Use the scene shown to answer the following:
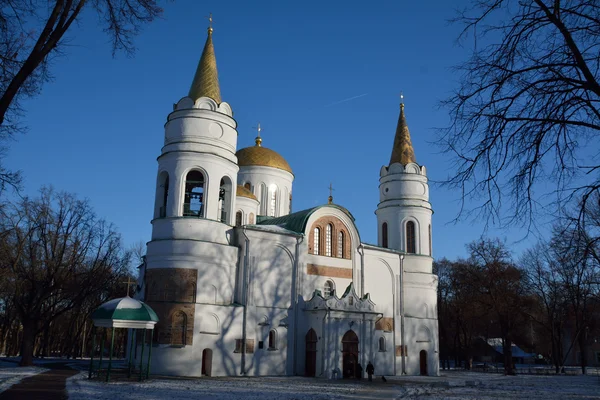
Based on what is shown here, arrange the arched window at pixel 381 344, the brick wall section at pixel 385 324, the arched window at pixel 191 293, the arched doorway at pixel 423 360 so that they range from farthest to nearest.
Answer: the arched doorway at pixel 423 360
the brick wall section at pixel 385 324
the arched window at pixel 381 344
the arched window at pixel 191 293

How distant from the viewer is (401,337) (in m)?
34.4

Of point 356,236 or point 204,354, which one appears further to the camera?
point 356,236

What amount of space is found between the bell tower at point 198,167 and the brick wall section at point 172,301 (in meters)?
1.90

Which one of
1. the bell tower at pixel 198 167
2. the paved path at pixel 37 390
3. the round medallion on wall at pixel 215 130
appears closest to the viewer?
the paved path at pixel 37 390

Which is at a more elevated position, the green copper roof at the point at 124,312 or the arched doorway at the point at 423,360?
the green copper roof at the point at 124,312

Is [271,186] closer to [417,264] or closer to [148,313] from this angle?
[417,264]

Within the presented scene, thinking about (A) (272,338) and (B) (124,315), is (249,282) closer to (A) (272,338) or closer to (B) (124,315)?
(A) (272,338)

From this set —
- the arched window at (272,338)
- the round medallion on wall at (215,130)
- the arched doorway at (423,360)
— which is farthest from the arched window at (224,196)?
the arched doorway at (423,360)

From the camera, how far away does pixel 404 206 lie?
122ft

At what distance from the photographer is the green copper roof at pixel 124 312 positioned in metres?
22.2

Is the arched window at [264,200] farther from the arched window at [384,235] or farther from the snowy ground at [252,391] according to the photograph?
the snowy ground at [252,391]

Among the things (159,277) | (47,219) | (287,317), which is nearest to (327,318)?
(287,317)

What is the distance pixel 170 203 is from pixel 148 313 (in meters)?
7.05

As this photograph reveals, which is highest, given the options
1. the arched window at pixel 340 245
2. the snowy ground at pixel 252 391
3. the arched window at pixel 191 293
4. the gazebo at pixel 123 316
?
the arched window at pixel 340 245
